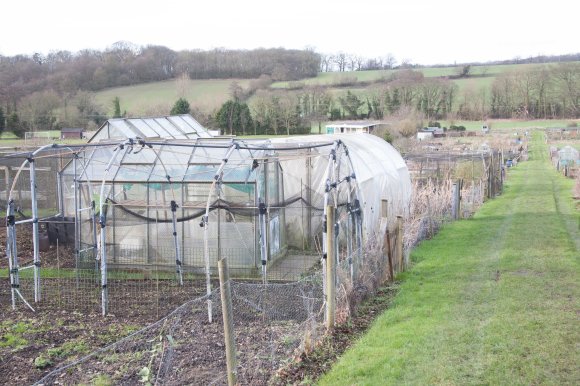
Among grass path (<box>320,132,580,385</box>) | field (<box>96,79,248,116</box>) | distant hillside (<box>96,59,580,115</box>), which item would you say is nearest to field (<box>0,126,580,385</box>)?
grass path (<box>320,132,580,385</box>)

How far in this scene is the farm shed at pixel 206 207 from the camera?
488 inches

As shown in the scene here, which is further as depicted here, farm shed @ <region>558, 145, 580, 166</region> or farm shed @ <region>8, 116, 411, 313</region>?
farm shed @ <region>558, 145, 580, 166</region>

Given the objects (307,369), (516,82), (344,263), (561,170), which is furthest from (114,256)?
(516,82)

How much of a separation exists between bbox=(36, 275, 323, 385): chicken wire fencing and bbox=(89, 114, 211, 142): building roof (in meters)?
11.8

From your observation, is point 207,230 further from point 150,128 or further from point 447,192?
point 447,192

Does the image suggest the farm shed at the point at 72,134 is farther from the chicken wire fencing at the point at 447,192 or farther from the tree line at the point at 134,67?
the chicken wire fencing at the point at 447,192

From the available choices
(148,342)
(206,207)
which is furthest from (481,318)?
(206,207)

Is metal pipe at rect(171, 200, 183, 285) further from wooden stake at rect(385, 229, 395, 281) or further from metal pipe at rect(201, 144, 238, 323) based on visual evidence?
wooden stake at rect(385, 229, 395, 281)

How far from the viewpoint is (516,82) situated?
80312 mm

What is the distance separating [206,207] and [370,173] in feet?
21.8

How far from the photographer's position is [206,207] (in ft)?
38.5

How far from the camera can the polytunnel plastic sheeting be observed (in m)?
15.5

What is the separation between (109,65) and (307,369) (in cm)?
7457

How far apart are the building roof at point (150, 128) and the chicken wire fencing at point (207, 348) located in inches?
465
